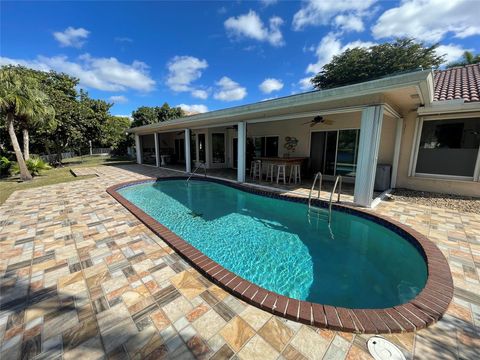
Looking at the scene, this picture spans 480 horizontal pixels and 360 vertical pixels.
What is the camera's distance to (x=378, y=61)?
18422 millimetres

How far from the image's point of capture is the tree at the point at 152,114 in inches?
1009

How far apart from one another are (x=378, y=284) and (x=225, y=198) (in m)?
5.21

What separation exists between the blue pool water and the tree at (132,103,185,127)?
22.7 m

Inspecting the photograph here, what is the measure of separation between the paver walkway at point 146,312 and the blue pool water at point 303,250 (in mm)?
708

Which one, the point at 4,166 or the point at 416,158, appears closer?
the point at 416,158

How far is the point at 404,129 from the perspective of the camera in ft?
22.4

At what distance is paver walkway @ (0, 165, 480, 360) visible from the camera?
162 cm

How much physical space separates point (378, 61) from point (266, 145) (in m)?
16.6

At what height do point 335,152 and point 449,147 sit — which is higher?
point 449,147

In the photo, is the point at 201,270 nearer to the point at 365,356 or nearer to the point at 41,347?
the point at 41,347

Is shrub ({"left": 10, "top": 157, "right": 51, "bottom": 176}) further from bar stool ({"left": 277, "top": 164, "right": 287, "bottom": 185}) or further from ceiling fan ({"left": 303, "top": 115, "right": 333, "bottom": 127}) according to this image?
ceiling fan ({"left": 303, "top": 115, "right": 333, "bottom": 127})

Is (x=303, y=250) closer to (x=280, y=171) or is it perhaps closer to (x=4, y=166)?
(x=280, y=171)

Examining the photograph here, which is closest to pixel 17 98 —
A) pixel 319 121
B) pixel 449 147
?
pixel 319 121

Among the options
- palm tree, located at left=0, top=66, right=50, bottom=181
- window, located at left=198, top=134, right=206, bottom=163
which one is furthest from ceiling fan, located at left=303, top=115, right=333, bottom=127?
palm tree, located at left=0, top=66, right=50, bottom=181
